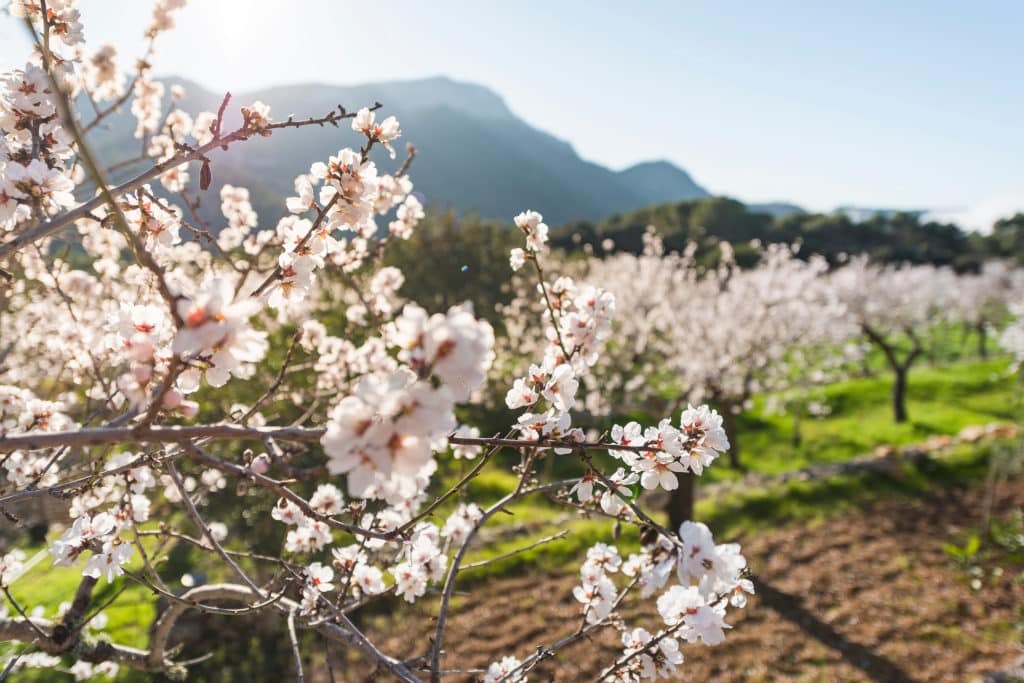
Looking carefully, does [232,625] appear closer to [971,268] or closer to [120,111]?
[120,111]

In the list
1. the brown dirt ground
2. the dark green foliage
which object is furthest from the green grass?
the dark green foliage

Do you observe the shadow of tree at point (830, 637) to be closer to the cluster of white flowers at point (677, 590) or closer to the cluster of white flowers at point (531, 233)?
the cluster of white flowers at point (677, 590)

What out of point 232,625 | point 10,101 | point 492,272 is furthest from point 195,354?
point 492,272

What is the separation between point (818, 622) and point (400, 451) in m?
7.78

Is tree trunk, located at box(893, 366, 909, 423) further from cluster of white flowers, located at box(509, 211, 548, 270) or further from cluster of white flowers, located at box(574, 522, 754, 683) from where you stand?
cluster of white flowers, located at box(509, 211, 548, 270)

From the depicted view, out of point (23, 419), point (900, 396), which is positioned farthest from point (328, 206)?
point (900, 396)

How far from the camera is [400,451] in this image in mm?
964

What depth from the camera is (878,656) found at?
237 inches

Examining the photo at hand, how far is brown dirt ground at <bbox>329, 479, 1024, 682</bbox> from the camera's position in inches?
229

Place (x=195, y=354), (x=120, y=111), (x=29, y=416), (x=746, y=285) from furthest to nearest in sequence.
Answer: (x=746, y=285) < (x=120, y=111) < (x=29, y=416) < (x=195, y=354)

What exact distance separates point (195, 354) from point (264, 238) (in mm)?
2440

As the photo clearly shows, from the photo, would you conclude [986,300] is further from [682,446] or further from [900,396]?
[682,446]

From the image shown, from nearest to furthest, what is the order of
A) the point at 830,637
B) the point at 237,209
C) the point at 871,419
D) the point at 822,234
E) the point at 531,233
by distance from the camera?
1. the point at 531,233
2. the point at 237,209
3. the point at 830,637
4. the point at 871,419
5. the point at 822,234

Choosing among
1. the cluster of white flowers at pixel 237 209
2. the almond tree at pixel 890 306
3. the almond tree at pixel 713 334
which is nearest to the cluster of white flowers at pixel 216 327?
the cluster of white flowers at pixel 237 209
